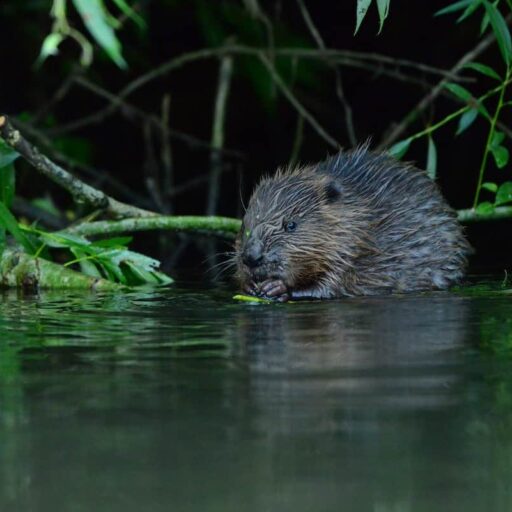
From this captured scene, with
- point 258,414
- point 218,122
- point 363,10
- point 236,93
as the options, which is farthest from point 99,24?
point 236,93

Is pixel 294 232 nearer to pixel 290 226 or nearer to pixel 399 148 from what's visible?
pixel 290 226

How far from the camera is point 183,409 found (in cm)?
252

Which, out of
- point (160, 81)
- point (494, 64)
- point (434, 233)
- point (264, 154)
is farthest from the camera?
point (264, 154)

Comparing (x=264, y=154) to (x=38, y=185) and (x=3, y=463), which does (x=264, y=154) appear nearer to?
(x=38, y=185)

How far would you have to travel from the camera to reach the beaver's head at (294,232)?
4926 millimetres

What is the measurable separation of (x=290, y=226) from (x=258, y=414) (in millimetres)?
2656

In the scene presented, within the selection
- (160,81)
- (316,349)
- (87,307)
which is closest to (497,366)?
(316,349)

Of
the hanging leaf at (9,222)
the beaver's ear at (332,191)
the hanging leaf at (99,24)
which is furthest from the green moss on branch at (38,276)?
the hanging leaf at (99,24)

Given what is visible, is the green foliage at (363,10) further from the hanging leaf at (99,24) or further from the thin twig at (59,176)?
the thin twig at (59,176)

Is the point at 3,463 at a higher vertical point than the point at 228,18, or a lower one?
lower

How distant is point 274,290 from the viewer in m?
4.82

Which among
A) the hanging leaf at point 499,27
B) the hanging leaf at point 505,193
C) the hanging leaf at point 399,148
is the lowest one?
the hanging leaf at point 505,193

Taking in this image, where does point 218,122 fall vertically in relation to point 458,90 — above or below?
above

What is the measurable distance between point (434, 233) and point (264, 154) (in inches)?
202
